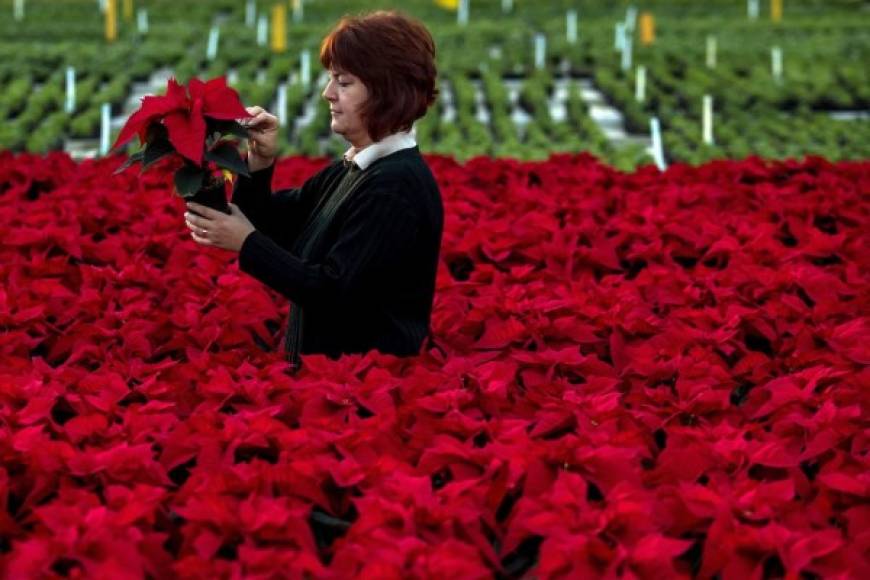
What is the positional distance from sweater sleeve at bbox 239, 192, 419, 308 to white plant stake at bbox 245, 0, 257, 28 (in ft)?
52.3

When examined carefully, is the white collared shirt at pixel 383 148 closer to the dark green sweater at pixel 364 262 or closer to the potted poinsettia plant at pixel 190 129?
the dark green sweater at pixel 364 262

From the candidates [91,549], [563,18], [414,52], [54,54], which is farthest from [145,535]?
[563,18]

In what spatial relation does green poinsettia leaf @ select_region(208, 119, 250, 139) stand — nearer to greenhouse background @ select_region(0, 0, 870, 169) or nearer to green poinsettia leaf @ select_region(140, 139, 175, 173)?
green poinsettia leaf @ select_region(140, 139, 175, 173)

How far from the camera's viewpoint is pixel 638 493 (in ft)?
8.17

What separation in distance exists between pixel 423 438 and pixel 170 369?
2.30 feet

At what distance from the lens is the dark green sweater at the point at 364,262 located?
331cm

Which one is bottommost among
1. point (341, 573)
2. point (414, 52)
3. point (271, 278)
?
point (341, 573)

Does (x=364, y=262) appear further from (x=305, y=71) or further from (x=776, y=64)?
(x=776, y=64)

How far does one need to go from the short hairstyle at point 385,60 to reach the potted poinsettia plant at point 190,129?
0.30 metres

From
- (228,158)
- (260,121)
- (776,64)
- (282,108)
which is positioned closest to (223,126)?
(228,158)

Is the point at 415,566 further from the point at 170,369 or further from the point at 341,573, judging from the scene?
the point at 170,369

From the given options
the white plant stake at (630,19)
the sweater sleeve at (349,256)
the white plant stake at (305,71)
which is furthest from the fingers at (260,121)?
the white plant stake at (630,19)

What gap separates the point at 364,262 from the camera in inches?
131

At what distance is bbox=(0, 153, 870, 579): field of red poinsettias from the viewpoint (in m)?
2.36
